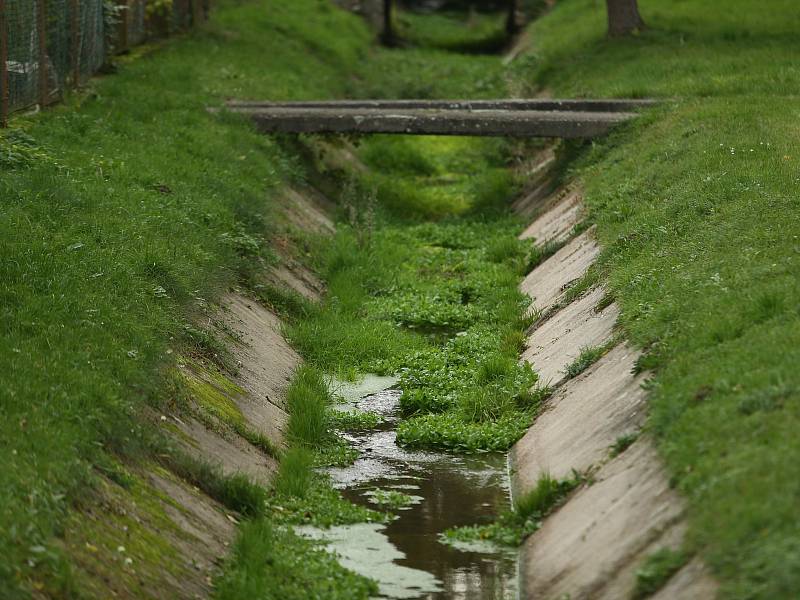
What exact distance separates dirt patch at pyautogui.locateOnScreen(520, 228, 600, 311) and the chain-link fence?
6042 mm

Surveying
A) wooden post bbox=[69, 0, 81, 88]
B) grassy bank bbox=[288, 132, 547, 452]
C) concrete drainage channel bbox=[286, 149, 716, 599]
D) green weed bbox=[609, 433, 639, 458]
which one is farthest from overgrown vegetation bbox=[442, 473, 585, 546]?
wooden post bbox=[69, 0, 81, 88]

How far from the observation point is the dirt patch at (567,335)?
424 inches

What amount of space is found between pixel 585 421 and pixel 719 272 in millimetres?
1544

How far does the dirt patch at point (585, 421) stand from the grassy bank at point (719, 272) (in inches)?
10.1

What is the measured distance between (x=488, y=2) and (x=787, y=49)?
30.0m

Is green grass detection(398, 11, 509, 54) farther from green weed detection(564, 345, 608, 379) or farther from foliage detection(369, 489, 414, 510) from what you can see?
foliage detection(369, 489, 414, 510)

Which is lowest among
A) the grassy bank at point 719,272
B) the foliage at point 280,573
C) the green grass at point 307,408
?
the green grass at point 307,408

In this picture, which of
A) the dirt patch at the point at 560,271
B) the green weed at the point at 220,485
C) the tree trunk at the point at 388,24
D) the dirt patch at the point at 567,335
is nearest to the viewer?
the green weed at the point at 220,485

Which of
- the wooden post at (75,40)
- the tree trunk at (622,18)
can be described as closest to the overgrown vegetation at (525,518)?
the wooden post at (75,40)

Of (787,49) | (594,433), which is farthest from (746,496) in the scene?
(787,49)

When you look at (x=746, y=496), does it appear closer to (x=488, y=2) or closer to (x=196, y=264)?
(x=196, y=264)

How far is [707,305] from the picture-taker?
359 inches

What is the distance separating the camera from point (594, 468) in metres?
8.43

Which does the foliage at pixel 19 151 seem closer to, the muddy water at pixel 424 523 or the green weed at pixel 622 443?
the muddy water at pixel 424 523
